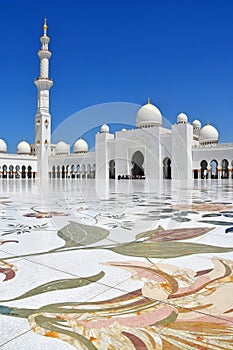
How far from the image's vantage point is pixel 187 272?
1135 millimetres

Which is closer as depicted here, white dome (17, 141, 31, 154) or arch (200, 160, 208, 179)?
arch (200, 160, 208, 179)

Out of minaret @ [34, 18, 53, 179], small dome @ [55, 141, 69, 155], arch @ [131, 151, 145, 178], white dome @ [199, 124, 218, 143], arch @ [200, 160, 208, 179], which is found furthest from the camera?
small dome @ [55, 141, 69, 155]

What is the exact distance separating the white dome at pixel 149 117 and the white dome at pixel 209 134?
134 inches

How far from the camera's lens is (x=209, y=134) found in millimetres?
20344

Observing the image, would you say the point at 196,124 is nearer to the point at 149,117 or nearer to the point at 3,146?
the point at 149,117

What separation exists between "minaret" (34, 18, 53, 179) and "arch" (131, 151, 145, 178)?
26.8ft

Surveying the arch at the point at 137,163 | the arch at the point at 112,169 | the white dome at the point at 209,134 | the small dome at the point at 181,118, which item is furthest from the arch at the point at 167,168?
the arch at the point at 112,169

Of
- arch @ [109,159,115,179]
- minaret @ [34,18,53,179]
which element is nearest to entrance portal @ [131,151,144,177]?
arch @ [109,159,115,179]

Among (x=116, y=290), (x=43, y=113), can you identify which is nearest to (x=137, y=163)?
(x=43, y=113)

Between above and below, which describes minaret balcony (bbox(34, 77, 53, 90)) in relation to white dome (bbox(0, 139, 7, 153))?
above

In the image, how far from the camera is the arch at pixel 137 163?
21.3m

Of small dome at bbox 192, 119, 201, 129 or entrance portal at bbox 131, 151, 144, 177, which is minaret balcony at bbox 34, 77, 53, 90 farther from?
small dome at bbox 192, 119, 201, 129

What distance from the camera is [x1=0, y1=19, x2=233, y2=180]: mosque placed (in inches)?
718

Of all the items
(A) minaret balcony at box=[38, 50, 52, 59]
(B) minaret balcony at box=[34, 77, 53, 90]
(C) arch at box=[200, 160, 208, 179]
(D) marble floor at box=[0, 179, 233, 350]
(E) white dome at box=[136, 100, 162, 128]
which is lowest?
(D) marble floor at box=[0, 179, 233, 350]
